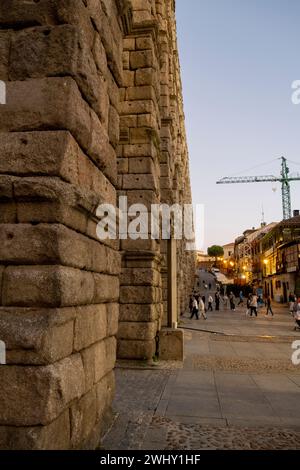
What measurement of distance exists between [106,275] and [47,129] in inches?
68.9

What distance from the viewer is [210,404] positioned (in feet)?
19.2

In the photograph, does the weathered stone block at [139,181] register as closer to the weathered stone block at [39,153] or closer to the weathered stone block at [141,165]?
the weathered stone block at [141,165]

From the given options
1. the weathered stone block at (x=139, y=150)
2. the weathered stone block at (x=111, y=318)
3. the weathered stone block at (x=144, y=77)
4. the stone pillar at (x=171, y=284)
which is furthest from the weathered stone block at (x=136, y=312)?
the weathered stone block at (x=144, y=77)

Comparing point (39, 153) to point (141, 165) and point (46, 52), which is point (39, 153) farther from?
point (141, 165)

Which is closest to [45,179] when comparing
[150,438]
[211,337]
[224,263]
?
[150,438]

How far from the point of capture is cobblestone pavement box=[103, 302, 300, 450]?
434cm

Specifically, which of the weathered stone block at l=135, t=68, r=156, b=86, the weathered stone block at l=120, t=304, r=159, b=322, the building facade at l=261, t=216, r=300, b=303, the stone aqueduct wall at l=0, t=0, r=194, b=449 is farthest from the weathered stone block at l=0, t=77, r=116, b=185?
the building facade at l=261, t=216, r=300, b=303

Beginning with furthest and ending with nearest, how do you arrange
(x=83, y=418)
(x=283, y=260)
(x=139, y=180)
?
(x=283, y=260), (x=139, y=180), (x=83, y=418)

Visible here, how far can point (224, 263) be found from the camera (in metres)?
117

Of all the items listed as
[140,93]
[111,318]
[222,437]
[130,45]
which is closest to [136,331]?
[222,437]

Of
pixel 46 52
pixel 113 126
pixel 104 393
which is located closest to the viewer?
pixel 46 52

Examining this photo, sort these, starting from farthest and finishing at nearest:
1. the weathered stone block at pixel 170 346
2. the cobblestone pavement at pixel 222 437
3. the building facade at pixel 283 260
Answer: the building facade at pixel 283 260 < the weathered stone block at pixel 170 346 < the cobblestone pavement at pixel 222 437

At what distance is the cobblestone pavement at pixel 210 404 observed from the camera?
4336 mm

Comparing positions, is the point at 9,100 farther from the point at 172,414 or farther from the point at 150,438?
the point at 172,414
